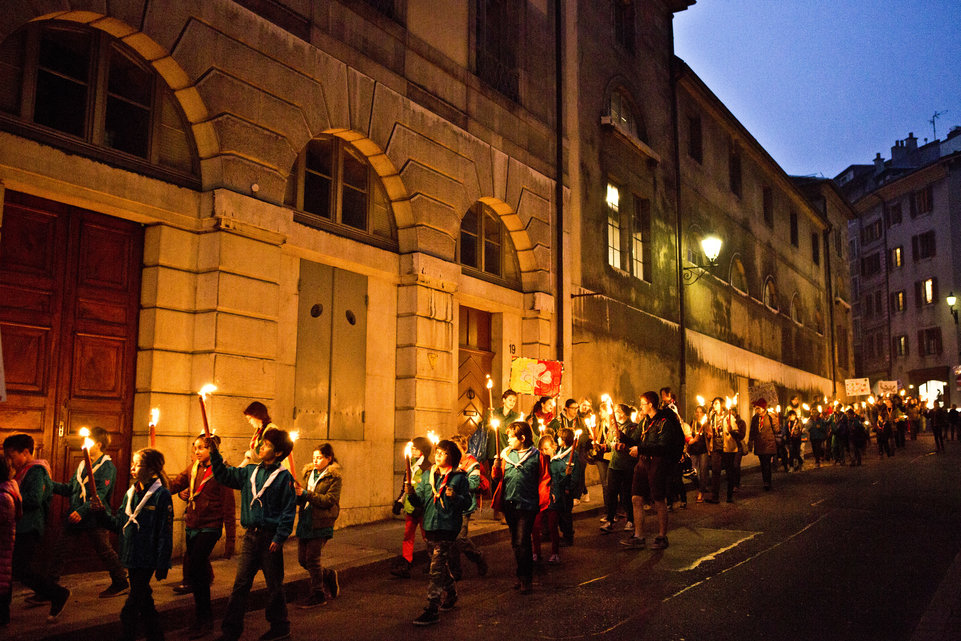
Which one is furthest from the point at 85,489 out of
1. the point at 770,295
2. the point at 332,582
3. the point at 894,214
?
the point at 894,214

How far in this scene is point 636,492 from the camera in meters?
10.6

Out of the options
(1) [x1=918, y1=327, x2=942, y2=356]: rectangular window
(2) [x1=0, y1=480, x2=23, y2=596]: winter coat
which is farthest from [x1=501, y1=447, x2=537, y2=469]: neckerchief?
(1) [x1=918, y1=327, x2=942, y2=356]: rectangular window

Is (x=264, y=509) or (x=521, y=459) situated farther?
(x=521, y=459)

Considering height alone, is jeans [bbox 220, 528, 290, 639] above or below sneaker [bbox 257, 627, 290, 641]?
above

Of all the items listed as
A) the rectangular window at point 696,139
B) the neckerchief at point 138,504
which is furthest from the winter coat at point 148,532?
the rectangular window at point 696,139

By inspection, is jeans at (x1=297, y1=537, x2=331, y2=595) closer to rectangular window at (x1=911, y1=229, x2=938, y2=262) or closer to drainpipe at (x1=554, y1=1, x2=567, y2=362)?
drainpipe at (x1=554, y1=1, x2=567, y2=362)

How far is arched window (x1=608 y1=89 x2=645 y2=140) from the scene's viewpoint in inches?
847

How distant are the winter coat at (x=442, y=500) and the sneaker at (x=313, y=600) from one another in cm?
126

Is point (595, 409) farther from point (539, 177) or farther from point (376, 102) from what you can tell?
point (376, 102)

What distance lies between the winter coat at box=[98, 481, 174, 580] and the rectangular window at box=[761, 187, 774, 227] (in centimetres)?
3122

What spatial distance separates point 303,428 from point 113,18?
5.65 meters

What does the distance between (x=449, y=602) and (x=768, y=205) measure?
30721 millimetres

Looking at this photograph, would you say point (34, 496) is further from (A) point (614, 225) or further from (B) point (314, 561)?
(A) point (614, 225)

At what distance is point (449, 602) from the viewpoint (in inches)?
295
